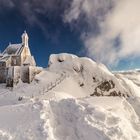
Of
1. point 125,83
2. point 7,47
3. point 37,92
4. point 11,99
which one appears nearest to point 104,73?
point 125,83

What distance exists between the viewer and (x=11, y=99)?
4822cm

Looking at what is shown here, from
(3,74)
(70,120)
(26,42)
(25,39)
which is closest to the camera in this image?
(70,120)

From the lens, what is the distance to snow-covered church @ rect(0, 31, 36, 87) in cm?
5925

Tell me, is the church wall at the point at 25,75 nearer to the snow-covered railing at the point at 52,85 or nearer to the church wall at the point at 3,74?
the church wall at the point at 3,74

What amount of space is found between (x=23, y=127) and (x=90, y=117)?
471cm

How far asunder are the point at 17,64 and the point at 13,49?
560cm

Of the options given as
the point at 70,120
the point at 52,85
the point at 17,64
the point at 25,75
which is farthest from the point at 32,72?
the point at 70,120

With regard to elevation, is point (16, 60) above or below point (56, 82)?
above

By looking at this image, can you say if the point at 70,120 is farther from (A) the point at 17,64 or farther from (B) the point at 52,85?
(A) the point at 17,64

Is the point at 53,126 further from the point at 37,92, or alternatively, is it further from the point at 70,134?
the point at 37,92

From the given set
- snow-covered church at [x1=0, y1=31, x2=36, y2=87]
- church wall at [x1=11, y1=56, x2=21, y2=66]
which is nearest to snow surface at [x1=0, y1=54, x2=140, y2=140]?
snow-covered church at [x1=0, y1=31, x2=36, y2=87]

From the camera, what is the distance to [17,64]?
223 feet

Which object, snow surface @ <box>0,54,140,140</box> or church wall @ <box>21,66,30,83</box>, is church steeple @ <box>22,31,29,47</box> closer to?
church wall @ <box>21,66,30,83</box>

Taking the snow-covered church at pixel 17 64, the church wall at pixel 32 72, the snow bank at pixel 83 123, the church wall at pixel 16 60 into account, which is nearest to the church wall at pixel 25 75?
the snow-covered church at pixel 17 64
